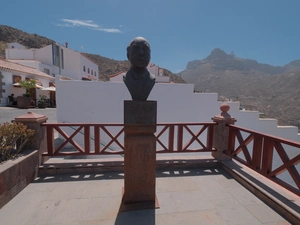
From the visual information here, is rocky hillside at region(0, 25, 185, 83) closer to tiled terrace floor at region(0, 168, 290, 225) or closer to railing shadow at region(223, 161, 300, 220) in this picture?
railing shadow at region(223, 161, 300, 220)

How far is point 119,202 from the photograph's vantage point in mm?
2539

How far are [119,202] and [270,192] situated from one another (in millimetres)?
2375

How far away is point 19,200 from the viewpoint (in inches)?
100

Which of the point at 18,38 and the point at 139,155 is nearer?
the point at 139,155

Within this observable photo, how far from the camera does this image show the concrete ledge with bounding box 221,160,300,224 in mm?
2281

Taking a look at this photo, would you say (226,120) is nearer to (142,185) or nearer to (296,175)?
(296,175)

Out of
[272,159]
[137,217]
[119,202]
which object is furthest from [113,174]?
[272,159]

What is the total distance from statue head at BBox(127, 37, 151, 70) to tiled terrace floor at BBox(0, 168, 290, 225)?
2.07m

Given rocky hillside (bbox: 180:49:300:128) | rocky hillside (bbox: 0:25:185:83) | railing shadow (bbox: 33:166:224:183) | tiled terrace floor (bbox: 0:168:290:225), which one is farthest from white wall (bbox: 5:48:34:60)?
rocky hillside (bbox: 180:49:300:128)

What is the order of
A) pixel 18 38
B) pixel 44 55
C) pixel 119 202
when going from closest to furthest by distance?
pixel 119 202, pixel 44 55, pixel 18 38

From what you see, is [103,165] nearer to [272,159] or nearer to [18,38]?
[272,159]

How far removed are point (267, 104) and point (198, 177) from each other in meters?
24.0

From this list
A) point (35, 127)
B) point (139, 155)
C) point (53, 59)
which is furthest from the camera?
point (53, 59)

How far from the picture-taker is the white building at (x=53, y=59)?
2205cm
